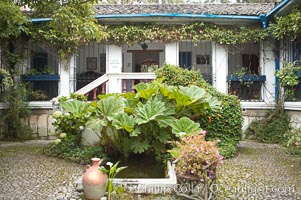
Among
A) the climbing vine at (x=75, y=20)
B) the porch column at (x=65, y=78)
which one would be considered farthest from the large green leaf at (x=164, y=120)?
the porch column at (x=65, y=78)

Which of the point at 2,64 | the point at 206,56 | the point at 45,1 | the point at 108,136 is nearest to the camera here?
the point at 45,1

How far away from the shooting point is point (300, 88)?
9.88 metres

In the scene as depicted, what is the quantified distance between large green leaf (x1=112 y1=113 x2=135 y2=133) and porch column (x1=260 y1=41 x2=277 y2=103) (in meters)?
5.87

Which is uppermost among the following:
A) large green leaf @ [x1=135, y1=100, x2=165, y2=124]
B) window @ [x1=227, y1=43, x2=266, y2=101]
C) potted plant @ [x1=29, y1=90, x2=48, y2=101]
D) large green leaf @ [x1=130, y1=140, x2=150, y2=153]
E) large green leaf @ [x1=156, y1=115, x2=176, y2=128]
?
window @ [x1=227, y1=43, x2=266, y2=101]

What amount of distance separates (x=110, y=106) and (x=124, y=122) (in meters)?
0.58

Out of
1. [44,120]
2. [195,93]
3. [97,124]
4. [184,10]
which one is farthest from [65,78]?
[195,93]

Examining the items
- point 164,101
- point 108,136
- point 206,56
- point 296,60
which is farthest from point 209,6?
point 108,136

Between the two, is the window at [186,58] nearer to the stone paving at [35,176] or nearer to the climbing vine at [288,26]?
the climbing vine at [288,26]

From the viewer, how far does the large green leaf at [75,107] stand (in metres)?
7.79

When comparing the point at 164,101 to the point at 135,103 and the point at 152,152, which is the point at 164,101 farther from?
the point at 152,152

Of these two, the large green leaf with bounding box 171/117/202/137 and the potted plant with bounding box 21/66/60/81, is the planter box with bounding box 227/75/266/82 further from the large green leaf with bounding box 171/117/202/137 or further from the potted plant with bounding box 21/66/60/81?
the potted plant with bounding box 21/66/60/81

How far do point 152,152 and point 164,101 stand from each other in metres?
1.24

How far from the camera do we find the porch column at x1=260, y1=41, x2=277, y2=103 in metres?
11.0

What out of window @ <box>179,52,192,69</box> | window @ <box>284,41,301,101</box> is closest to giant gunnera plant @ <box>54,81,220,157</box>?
window @ <box>284,41,301,101</box>
